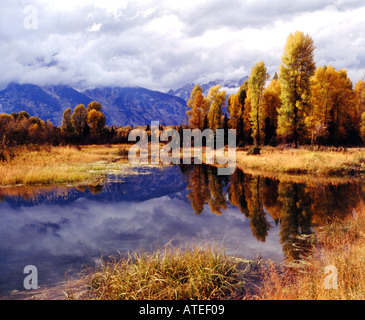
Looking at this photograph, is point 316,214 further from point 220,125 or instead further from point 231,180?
point 220,125

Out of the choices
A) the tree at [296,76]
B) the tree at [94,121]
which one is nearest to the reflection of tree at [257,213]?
the tree at [296,76]

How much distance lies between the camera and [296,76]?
2828 centimetres

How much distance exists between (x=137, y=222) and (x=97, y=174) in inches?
466

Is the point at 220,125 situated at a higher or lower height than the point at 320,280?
higher

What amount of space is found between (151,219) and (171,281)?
6016 mm

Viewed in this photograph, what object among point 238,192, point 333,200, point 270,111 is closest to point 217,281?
point 333,200

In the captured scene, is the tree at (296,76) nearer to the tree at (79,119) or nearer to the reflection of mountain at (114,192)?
the reflection of mountain at (114,192)

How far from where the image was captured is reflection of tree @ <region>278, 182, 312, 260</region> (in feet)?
23.7

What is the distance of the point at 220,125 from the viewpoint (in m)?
50.2

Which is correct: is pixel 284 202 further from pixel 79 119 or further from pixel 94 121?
pixel 79 119

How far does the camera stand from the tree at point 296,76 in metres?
27.8

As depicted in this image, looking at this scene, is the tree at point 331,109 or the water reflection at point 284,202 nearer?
the water reflection at point 284,202

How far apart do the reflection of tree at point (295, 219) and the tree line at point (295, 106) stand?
48.6 feet
